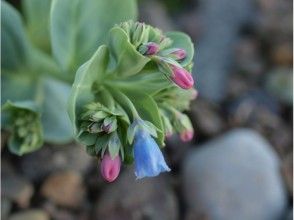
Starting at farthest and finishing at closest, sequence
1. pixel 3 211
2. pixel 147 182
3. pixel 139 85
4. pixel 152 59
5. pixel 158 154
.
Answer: pixel 147 182, pixel 3 211, pixel 139 85, pixel 152 59, pixel 158 154

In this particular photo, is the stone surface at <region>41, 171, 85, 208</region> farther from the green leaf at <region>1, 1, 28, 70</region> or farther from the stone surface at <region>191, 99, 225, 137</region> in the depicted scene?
the stone surface at <region>191, 99, 225, 137</region>

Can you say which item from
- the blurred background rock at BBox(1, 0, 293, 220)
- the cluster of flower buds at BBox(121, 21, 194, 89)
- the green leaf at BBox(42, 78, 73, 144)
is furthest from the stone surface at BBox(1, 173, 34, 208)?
the cluster of flower buds at BBox(121, 21, 194, 89)

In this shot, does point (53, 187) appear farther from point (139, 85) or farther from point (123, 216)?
point (139, 85)

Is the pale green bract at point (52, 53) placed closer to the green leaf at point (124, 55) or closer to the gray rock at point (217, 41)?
the green leaf at point (124, 55)

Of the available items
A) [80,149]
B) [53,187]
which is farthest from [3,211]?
[80,149]

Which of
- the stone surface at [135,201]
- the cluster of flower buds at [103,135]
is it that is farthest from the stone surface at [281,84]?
the cluster of flower buds at [103,135]

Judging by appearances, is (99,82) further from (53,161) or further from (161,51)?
(53,161)
